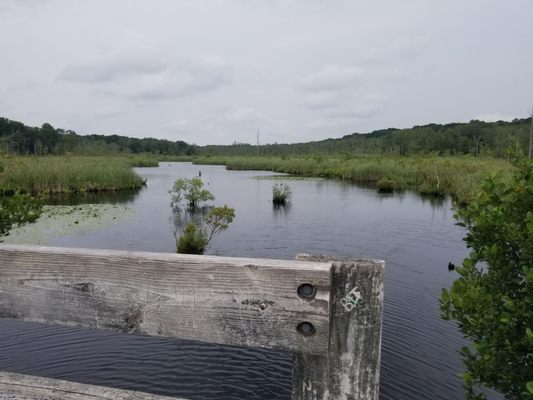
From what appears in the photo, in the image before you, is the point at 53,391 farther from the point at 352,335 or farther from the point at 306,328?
the point at 352,335

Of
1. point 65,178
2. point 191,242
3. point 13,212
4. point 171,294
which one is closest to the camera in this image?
point 171,294

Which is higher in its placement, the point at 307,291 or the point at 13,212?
the point at 307,291

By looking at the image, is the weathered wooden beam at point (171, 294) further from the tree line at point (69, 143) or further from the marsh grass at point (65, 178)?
the tree line at point (69, 143)

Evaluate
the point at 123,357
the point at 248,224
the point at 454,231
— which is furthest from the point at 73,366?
the point at 454,231

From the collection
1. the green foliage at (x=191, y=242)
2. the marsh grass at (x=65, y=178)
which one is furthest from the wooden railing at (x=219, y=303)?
the marsh grass at (x=65, y=178)

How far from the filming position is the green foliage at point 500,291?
2.06m

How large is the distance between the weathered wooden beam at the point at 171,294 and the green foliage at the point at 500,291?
4.68 ft

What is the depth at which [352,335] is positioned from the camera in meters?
1.01

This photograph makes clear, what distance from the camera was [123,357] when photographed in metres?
5.65

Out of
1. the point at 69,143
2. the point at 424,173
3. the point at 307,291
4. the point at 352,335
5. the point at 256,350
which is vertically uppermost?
the point at 69,143

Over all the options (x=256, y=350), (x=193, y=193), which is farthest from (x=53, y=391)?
(x=193, y=193)

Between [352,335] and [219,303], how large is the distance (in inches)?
14.7

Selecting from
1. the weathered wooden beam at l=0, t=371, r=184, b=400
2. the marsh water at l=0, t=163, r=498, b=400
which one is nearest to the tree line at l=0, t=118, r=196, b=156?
the marsh water at l=0, t=163, r=498, b=400

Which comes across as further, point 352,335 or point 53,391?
point 53,391
